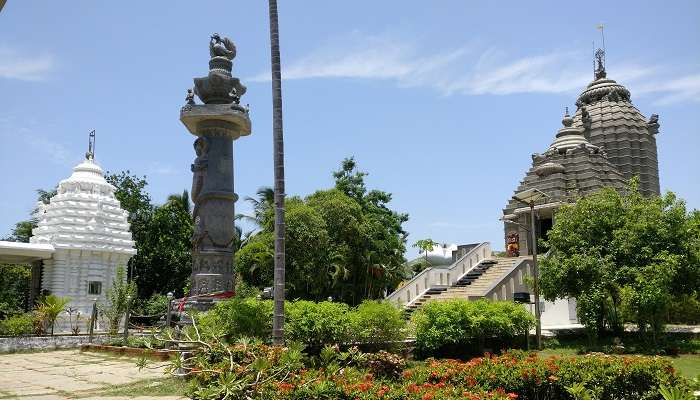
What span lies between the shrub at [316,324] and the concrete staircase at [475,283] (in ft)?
24.8

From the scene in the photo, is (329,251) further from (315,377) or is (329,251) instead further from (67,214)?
(315,377)

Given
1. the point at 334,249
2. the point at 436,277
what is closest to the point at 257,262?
the point at 334,249

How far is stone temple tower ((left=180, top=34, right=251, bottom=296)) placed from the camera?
61.3ft

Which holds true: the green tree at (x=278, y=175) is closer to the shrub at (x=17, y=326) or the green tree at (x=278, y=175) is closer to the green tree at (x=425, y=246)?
the shrub at (x=17, y=326)

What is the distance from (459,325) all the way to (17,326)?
15.2m

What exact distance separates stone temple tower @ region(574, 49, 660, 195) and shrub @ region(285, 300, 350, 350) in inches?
1172

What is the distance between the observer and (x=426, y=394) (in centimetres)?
606

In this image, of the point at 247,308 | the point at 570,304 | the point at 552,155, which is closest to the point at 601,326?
the point at 570,304

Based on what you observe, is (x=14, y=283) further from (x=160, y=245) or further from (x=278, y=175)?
(x=278, y=175)

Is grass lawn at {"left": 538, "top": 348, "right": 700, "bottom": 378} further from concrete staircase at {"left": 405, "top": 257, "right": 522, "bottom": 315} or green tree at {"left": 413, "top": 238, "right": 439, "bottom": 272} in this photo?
green tree at {"left": 413, "top": 238, "right": 439, "bottom": 272}

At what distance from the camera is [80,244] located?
27625 millimetres

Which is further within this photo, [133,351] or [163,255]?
[163,255]

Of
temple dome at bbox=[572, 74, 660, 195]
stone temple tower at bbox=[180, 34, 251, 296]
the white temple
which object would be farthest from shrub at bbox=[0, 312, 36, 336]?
temple dome at bbox=[572, 74, 660, 195]

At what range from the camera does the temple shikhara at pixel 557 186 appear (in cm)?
2191
